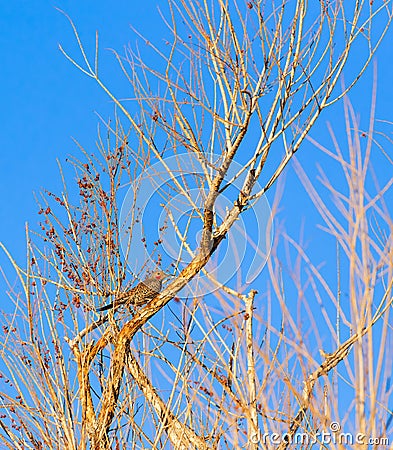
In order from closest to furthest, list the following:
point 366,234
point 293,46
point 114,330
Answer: point 366,234 → point 293,46 → point 114,330

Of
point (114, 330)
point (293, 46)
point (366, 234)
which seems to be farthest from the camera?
point (114, 330)

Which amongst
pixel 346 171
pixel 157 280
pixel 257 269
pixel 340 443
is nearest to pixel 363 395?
pixel 340 443

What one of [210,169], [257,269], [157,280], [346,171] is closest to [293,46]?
[210,169]

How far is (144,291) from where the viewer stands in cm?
329

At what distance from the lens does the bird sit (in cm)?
324

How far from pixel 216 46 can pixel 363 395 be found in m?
1.83

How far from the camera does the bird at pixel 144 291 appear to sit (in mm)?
3238

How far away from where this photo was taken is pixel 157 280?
3.30m

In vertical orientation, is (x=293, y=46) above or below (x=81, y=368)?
above

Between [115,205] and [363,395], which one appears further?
[115,205]

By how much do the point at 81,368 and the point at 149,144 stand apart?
3.57 ft

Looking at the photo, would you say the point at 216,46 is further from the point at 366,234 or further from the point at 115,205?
the point at 366,234

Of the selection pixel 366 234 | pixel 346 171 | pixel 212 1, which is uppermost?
pixel 212 1

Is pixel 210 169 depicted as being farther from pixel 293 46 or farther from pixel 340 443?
pixel 340 443
